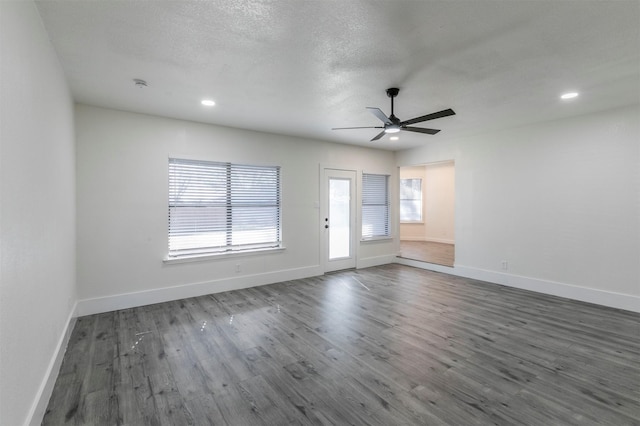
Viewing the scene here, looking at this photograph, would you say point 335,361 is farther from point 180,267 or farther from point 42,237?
point 180,267

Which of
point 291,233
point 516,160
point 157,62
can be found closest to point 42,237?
point 157,62

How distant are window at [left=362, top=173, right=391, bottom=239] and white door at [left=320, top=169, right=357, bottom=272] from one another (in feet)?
1.35

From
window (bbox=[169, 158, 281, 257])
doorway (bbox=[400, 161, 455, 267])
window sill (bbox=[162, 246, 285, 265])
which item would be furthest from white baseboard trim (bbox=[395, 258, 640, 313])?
window (bbox=[169, 158, 281, 257])

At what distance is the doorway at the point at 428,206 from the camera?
31.7ft

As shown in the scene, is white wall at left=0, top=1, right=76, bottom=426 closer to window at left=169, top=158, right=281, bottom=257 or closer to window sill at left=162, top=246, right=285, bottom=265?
window sill at left=162, top=246, right=285, bottom=265

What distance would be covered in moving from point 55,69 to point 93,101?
1.23 metres

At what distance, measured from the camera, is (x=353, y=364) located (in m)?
2.60

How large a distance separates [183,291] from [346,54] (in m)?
3.93

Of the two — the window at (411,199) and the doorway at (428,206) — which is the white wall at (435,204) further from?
the window at (411,199)

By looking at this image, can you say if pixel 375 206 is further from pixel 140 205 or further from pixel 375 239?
pixel 140 205

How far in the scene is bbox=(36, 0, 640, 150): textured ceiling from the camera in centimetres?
197

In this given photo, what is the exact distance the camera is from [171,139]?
4332mm

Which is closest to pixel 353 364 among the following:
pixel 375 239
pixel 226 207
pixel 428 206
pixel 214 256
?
pixel 214 256

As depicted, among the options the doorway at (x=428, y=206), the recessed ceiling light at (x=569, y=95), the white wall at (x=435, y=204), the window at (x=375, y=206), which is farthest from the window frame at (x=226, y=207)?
the white wall at (x=435, y=204)
